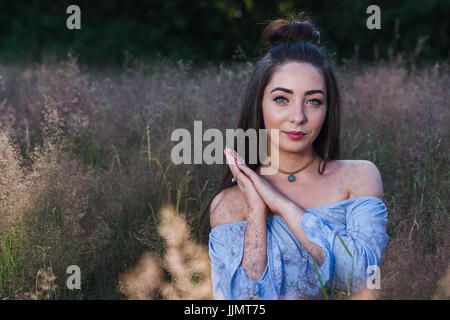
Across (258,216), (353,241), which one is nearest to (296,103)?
(258,216)

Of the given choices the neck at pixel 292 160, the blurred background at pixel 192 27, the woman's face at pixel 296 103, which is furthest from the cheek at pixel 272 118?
the blurred background at pixel 192 27

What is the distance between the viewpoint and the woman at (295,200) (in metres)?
1.91

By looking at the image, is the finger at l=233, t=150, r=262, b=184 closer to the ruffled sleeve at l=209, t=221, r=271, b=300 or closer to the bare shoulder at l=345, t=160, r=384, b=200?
the ruffled sleeve at l=209, t=221, r=271, b=300

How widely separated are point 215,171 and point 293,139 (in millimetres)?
965

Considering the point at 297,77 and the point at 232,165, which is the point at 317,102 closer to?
the point at 297,77

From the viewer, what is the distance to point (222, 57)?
1213 centimetres

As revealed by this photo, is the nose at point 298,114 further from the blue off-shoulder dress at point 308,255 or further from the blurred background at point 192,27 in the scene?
the blurred background at point 192,27

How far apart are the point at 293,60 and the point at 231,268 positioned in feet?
3.17

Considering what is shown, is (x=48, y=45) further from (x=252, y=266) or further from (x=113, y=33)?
(x=252, y=266)

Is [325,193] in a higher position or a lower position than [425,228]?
higher

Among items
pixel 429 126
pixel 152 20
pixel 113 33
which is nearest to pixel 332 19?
pixel 152 20

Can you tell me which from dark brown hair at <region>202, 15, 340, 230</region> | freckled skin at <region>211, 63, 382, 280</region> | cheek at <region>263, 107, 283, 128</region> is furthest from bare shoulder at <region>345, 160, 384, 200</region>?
cheek at <region>263, 107, 283, 128</region>

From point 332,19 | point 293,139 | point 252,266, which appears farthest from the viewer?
point 332,19

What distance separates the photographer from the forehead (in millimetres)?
2104
